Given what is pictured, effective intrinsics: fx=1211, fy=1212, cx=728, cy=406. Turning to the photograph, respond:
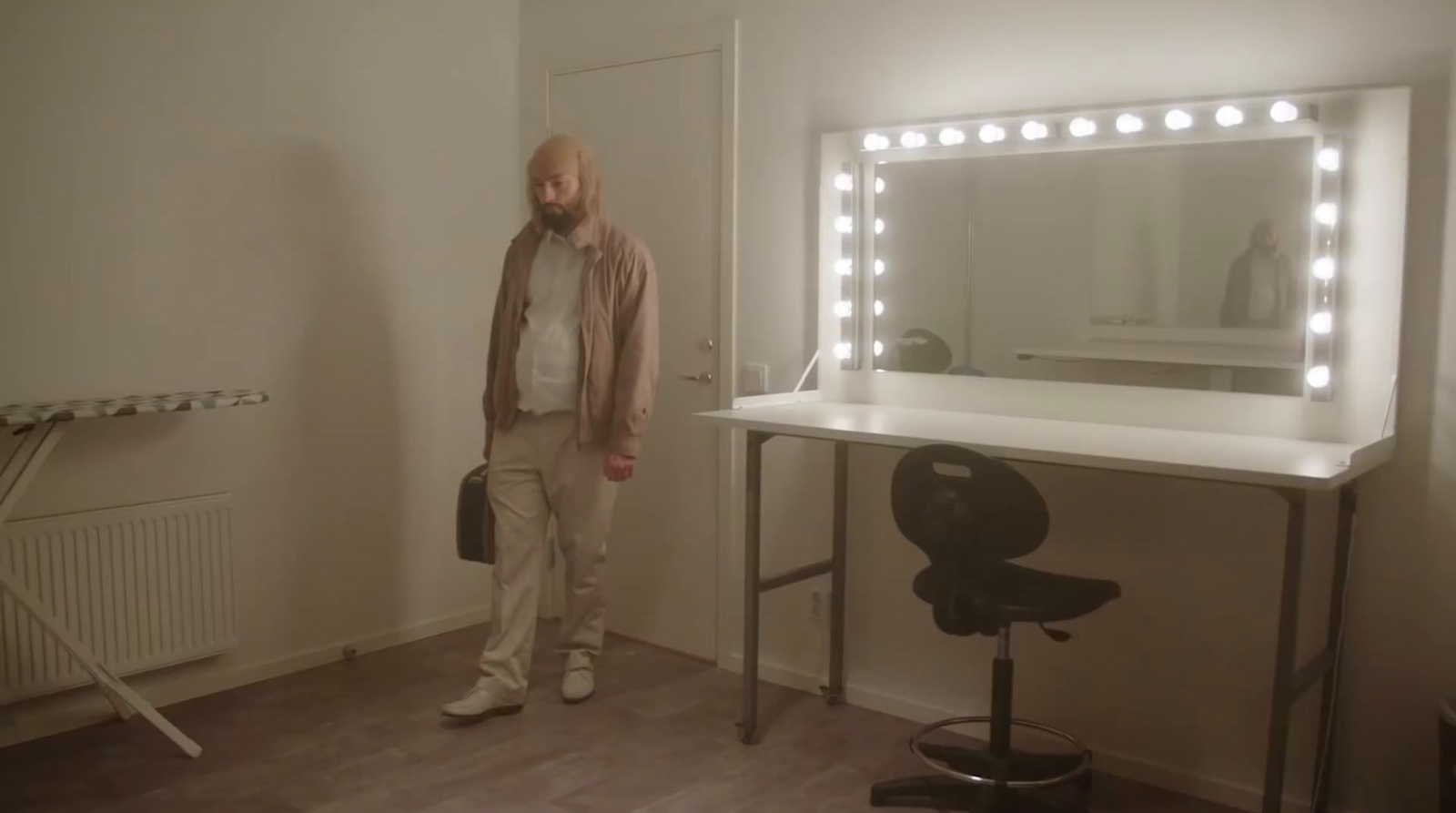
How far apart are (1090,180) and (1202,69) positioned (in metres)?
0.35

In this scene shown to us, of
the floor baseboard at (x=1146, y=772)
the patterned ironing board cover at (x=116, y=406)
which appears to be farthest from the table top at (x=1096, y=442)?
the patterned ironing board cover at (x=116, y=406)

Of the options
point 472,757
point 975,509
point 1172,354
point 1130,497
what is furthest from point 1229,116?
point 472,757

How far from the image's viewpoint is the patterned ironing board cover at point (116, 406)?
2822 mm

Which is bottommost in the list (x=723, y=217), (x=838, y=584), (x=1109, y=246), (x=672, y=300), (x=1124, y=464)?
(x=838, y=584)

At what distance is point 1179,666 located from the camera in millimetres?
2842

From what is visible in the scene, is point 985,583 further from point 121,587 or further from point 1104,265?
point 121,587

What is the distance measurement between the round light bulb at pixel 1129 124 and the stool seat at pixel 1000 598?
3.46ft

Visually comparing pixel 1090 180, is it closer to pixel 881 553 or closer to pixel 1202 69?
pixel 1202 69

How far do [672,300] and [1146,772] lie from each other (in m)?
1.96

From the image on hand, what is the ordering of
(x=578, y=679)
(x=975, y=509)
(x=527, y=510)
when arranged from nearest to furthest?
(x=975, y=509) → (x=527, y=510) → (x=578, y=679)

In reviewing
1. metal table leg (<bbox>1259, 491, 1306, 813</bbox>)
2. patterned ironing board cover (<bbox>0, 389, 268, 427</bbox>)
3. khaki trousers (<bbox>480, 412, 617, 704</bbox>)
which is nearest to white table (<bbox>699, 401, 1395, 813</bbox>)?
metal table leg (<bbox>1259, 491, 1306, 813</bbox>)

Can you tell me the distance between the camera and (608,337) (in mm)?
3291

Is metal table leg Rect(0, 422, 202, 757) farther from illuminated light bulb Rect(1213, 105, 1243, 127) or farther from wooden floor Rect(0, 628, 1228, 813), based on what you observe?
illuminated light bulb Rect(1213, 105, 1243, 127)

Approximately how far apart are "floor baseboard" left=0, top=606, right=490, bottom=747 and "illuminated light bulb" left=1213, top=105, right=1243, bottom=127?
9.58 feet
